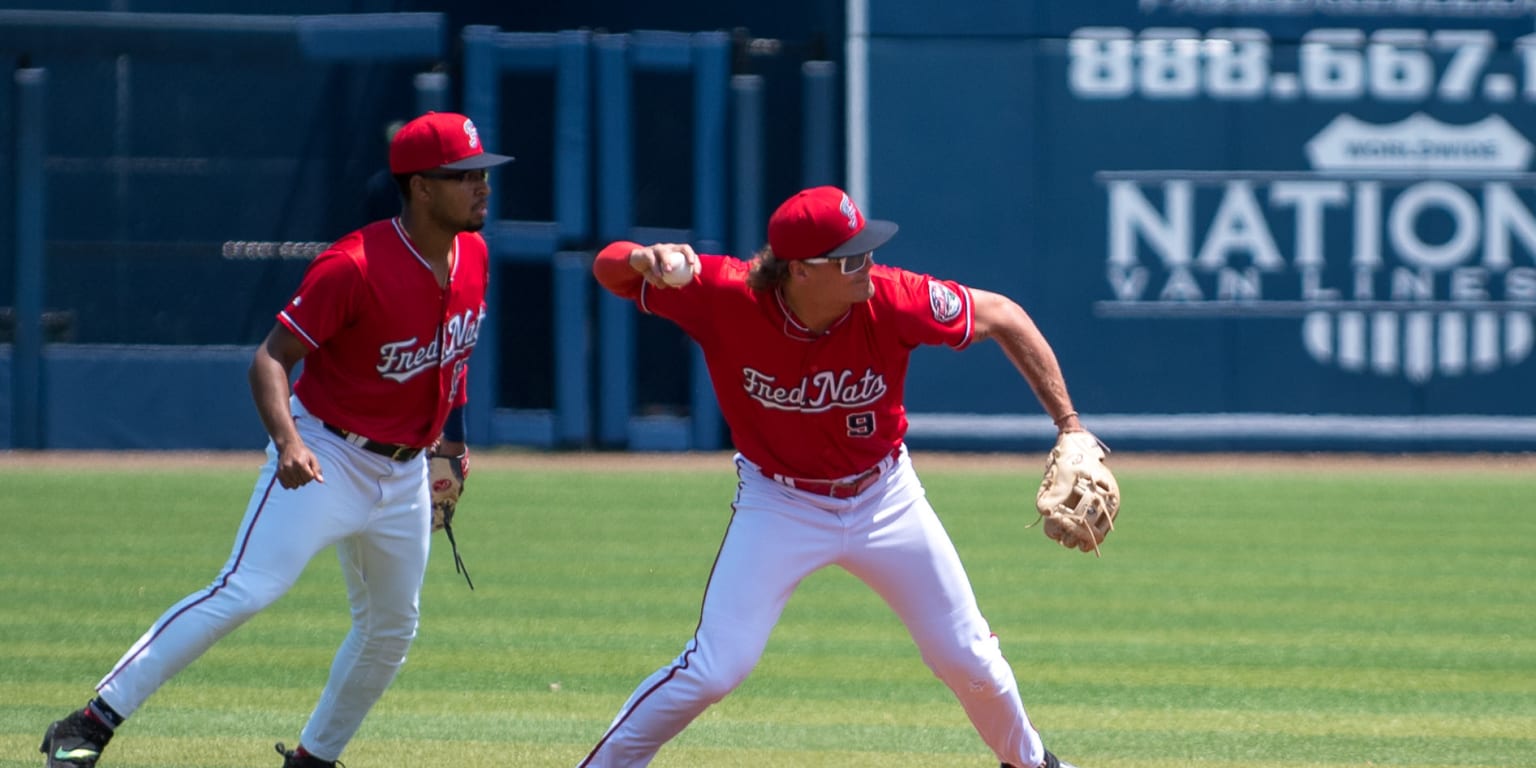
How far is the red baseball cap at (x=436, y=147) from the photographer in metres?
5.36

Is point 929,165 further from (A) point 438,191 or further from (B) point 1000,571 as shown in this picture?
(A) point 438,191

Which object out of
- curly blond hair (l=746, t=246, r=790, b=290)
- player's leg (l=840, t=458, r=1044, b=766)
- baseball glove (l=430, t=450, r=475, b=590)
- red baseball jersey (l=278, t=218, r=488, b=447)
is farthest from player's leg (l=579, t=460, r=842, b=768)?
baseball glove (l=430, t=450, r=475, b=590)

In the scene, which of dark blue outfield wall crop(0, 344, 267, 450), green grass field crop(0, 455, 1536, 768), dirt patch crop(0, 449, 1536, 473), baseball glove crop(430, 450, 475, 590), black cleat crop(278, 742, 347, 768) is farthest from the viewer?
dark blue outfield wall crop(0, 344, 267, 450)

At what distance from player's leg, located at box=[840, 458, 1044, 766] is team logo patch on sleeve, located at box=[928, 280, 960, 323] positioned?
18.5 inches

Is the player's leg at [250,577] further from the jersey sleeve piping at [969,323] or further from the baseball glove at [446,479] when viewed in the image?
the jersey sleeve piping at [969,323]

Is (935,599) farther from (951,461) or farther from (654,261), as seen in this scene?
(951,461)

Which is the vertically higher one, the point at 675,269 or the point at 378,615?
the point at 675,269

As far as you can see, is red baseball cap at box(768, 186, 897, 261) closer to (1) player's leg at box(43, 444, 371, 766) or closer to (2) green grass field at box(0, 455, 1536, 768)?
(1) player's leg at box(43, 444, 371, 766)

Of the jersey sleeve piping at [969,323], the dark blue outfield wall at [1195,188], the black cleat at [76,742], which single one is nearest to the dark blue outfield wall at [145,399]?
the dark blue outfield wall at [1195,188]

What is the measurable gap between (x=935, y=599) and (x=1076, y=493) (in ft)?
1.62

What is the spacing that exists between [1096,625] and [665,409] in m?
8.71

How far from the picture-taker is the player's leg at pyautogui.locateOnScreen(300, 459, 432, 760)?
17.7 feet

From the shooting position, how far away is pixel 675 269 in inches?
191

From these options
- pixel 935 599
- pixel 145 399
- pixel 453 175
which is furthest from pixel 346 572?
pixel 145 399
